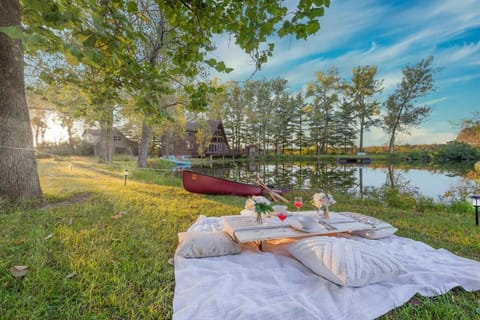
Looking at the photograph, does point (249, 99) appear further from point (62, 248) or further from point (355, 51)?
point (62, 248)

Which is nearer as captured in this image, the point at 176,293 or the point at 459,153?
the point at 176,293

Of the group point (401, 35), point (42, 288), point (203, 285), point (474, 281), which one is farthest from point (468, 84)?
point (42, 288)

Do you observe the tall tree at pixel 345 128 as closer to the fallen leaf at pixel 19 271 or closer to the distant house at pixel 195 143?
the distant house at pixel 195 143

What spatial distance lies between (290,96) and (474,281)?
92.8 ft

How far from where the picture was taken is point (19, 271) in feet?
5.68

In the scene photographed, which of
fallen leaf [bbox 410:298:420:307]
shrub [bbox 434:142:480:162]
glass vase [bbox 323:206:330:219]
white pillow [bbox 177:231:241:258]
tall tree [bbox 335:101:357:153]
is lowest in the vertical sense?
fallen leaf [bbox 410:298:420:307]

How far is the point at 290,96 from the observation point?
91.1 feet

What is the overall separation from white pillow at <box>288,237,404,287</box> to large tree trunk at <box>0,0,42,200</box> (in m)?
4.90

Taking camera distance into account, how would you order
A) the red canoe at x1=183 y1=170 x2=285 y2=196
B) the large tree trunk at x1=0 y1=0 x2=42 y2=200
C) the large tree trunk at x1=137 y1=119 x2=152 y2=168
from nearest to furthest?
the large tree trunk at x1=0 y1=0 x2=42 y2=200
the red canoe at x1=183 y1=170 x2=285 y2=196
the large tree trunk at x1=137 y1=119 x2=152 y2=168

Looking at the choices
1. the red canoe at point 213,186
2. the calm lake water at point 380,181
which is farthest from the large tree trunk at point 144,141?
the red canoe at point 213,186

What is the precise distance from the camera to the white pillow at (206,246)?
7.28 ft

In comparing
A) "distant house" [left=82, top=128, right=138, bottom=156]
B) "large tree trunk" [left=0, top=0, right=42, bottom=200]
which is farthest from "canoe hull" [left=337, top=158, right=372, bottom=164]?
"distant house" [left=82, top=128, right=138, bottom=156]

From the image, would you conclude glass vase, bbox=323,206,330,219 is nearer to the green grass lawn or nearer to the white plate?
the white plate

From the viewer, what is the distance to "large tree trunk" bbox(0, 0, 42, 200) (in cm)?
317
